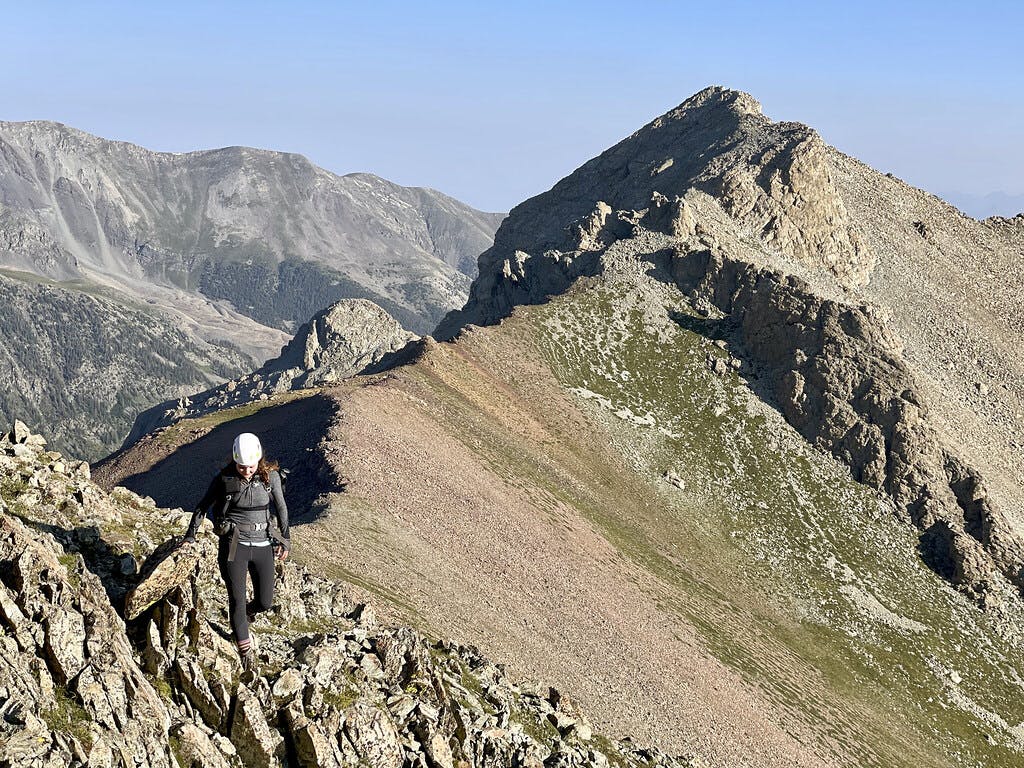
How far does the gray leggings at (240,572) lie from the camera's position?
69.3 feet

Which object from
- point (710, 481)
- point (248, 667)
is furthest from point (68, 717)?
point (710, 481)

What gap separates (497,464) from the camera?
8100 cm

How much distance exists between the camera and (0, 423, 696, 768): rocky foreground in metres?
17.7

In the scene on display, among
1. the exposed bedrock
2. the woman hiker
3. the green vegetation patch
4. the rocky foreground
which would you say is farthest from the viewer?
the exposed bedrock

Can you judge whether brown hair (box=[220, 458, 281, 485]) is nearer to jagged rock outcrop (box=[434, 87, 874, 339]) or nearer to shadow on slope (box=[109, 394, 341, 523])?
shadow on slope (box=[109, 394, 341, 523])

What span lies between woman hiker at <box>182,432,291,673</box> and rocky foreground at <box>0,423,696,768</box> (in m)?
0.68

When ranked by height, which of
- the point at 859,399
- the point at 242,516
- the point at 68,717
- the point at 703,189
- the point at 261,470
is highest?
the point at 703,189

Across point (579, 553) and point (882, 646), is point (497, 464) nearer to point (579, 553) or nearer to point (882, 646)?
point (579, 553)

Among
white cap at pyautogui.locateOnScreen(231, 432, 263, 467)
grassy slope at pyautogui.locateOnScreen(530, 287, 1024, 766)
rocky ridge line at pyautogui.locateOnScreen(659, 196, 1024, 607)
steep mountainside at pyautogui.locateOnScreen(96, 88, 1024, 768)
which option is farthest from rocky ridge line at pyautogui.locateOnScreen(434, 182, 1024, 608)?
white cap at pyautogui.locateOnScreen(231, 432, 263, 467)

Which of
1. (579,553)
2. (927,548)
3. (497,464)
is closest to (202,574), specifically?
(579,553)

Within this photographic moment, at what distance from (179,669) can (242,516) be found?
3.57m

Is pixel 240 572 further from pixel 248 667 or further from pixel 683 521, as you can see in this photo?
pixel 683 521

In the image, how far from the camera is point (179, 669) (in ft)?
65.5

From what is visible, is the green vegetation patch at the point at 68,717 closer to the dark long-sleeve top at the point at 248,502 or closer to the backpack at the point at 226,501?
the backpack at the point at 226,501
